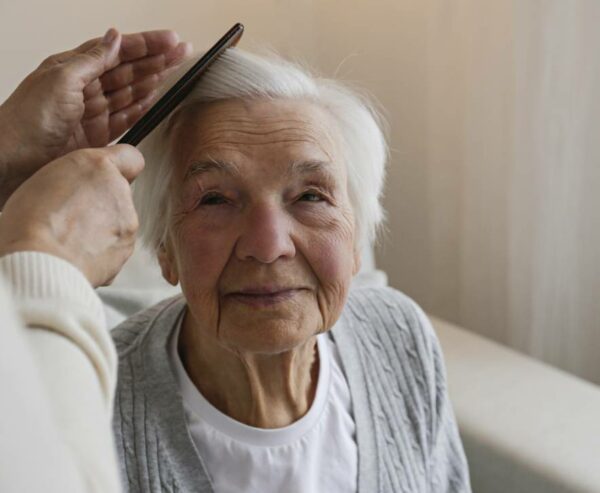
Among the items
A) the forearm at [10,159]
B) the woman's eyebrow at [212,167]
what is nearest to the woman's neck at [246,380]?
the woman's eyebrow at [212,167]

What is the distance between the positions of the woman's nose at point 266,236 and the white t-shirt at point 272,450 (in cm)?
25

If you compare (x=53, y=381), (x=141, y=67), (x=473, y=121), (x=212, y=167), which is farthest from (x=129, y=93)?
(x=473, y=121)

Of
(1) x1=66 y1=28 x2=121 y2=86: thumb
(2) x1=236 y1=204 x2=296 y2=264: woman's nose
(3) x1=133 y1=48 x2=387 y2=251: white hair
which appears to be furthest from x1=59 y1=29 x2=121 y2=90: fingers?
(2) x1=236 y1=204 x2=296 y2=264: woman's nose

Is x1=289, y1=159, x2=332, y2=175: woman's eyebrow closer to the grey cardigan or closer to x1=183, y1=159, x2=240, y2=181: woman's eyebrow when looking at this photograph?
x1=183, y1=159, x2=240, y2=181: woman's eyebrow

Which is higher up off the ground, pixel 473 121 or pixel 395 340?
pixel 473 121

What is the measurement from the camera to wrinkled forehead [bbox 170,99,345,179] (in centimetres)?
132

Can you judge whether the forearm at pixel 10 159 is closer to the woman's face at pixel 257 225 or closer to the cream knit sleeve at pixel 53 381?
the woman's face at pixel 257 225

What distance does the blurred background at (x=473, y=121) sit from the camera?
2.24 metres

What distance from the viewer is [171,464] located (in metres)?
1.31

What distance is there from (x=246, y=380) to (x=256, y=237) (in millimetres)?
245

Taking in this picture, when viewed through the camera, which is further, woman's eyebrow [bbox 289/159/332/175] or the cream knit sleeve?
woman's eyebrow [bbox 289/159/332/175]

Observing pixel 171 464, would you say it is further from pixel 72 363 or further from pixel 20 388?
pixel 20 388

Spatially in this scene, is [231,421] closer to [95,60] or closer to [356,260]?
[356,260]

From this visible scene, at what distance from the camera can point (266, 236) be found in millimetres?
1290
